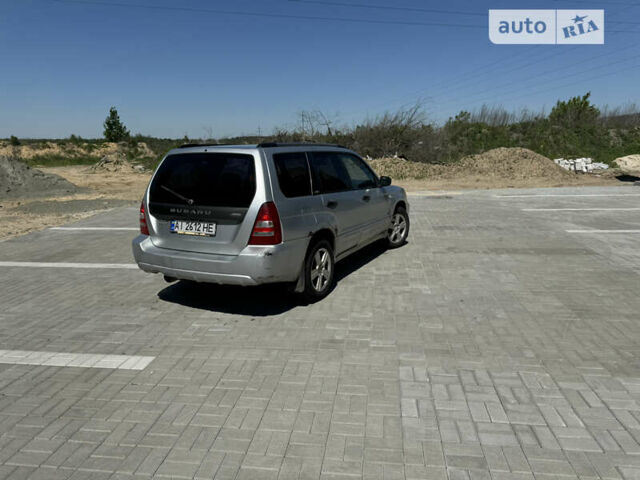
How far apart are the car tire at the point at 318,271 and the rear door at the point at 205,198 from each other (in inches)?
36.4

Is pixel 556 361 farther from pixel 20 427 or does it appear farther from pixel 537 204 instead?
pixel 537 204

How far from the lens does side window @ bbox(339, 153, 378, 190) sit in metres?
6.79

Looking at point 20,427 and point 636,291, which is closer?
point 20,427

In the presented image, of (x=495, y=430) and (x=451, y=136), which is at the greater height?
(x=451, y=136)

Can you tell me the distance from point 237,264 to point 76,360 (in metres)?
1.68

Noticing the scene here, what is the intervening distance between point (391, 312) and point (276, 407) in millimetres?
2248

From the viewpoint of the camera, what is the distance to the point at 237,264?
16.0ft

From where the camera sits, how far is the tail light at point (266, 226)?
4.84 metres

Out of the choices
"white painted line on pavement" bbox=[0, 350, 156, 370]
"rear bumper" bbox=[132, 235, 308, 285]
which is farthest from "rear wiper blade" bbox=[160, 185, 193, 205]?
"white painted line on pavement" bbox=[0, 350, 156, 370]

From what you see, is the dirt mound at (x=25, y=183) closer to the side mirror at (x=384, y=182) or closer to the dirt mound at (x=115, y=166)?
the dirt mound at (x=115, y=166)

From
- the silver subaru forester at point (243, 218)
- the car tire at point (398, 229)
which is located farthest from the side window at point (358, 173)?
the car tire at point (398, 229)

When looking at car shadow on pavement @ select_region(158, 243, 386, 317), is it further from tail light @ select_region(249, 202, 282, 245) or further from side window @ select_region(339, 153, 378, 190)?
side window @ select_region(339, 153, 378, 190)

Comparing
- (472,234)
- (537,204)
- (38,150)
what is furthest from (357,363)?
(38,150)

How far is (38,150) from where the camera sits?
5356 cm
